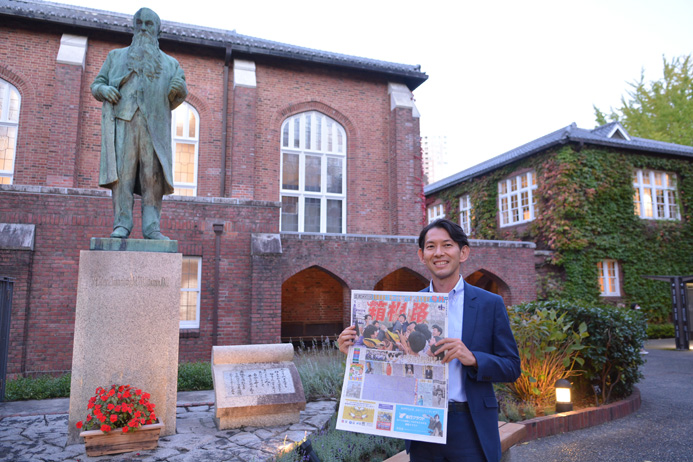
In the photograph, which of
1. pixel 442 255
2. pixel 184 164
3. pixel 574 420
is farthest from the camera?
pixel 184 164

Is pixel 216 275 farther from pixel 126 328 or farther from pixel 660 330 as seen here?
pixel 660 330

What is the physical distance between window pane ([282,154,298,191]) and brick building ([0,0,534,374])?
0.23ft

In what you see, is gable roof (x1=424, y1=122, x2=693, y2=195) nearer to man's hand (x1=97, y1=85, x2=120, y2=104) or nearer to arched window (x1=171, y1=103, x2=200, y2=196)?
arched window (x1=171, y1=103, x2=200, y2=196)

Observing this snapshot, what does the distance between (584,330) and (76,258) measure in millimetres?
9953

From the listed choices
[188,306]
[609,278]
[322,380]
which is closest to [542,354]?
[322,380]

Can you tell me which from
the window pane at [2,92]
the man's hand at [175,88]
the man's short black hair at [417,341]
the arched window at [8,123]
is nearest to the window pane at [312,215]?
the arched window at [8,123]

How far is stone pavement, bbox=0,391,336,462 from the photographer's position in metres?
4.34

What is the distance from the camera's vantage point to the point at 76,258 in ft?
33.1

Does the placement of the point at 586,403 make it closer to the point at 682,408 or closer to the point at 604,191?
the point at 682,408

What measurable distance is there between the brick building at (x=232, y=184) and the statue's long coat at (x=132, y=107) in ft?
19.2

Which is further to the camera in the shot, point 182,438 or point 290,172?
point 290,172

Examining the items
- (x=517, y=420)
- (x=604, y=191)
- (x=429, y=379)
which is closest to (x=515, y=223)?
(x=604, y=191)

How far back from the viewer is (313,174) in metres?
16.0

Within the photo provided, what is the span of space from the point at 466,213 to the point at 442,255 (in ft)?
78.3
